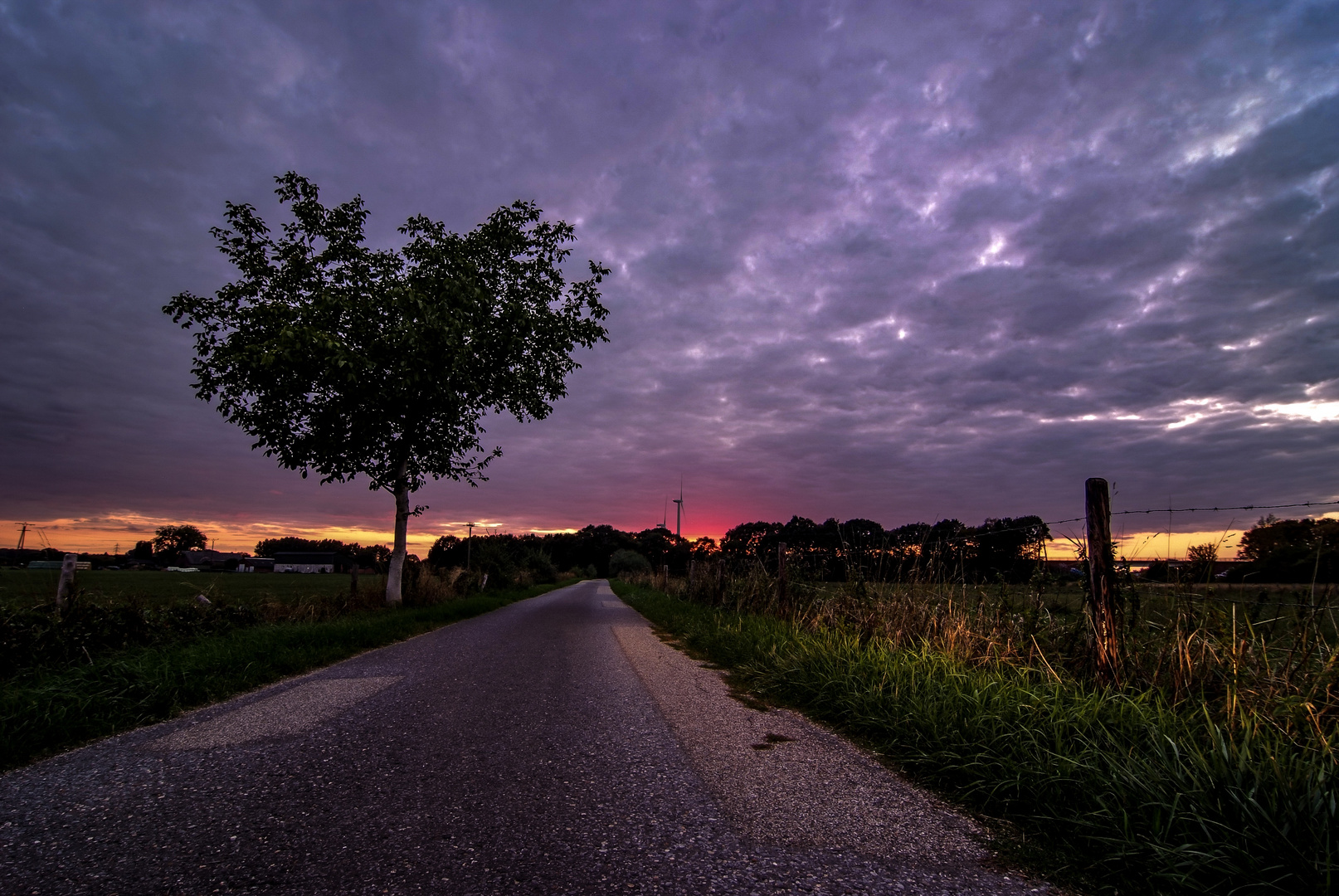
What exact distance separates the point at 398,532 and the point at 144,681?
1017 centimetres

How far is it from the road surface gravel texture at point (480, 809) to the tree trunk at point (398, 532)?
10302mm

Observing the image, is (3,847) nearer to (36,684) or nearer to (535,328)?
(36,684)

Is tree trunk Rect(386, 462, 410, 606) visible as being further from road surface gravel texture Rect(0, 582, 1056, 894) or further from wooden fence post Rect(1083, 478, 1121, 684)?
wooden fence post Rect(1083, 478, 1121, 684)

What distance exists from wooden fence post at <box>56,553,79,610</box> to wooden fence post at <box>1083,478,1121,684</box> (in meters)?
10.9

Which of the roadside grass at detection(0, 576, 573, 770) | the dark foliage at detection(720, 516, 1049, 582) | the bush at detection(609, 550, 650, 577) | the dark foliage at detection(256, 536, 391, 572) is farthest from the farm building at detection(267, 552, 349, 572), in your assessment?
the dark foliage at detection(720, 516, 1049, 582)

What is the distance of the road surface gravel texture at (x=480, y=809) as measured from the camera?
254cm

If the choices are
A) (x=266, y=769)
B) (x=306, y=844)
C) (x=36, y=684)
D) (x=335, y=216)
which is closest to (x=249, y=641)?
(x=36, y=684)

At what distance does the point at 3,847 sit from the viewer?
9.14ft

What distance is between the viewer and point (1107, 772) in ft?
10.6

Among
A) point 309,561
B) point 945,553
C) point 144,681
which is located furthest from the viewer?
point 309,561

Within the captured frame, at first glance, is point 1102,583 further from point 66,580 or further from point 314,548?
Answer: point 314,548

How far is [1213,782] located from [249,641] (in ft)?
32.8

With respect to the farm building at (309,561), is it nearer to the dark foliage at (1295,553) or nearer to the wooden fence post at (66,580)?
the wooden fence post at (66,580)

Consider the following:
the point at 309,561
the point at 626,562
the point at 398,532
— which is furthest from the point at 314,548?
the point at 398,532
